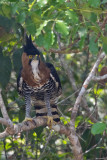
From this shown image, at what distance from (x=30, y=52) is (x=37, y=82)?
422mm

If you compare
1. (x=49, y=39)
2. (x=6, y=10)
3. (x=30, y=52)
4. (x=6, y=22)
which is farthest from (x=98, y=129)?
(x=30, y=52)

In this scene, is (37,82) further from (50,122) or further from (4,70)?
(4,70)

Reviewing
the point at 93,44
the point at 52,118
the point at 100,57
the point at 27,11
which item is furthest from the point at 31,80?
the point at 93,44

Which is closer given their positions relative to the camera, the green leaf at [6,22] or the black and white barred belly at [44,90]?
the green leaf at [6,22]

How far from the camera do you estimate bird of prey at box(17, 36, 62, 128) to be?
13.1 feet

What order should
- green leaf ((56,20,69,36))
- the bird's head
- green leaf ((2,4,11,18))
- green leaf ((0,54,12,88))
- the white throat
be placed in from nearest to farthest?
green leaf ((56,20,69,36)), green leaf ((2,4,11,18)), green leaf ((0,54,12,88)), the bird's head, the white throat

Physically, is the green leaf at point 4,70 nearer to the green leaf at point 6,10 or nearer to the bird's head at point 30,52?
the bird's head at point 30,52

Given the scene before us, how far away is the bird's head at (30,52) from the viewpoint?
390 centimetres

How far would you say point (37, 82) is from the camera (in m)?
4.12

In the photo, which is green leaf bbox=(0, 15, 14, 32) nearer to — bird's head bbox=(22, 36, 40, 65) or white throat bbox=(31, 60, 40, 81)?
bird's head bbox=(22, 36, 40, 65)

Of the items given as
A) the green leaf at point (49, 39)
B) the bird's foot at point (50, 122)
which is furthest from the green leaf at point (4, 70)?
the green leaf at point (49, 39)

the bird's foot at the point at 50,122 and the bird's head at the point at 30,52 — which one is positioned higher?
the bird's head at the point at 30,52

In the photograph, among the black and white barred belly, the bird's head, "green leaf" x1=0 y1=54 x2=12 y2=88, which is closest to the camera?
"green leaf" x1=0 y1=54 x2=12 y2=88

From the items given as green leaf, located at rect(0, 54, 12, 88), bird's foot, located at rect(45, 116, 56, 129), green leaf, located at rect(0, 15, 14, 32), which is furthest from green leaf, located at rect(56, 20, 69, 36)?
bird's foot, located at rect(45, 116, 56, 129)
